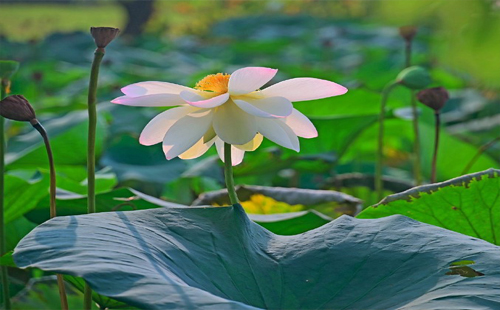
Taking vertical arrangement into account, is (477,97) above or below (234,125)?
above

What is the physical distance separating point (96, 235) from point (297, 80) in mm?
236

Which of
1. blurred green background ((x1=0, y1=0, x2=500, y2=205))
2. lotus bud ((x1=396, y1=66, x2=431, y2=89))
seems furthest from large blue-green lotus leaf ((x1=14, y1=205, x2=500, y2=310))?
blurred green background ((x1=0, y1=0, x2=500, y2=205))

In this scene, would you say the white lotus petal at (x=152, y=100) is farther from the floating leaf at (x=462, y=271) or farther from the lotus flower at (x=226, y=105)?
the floating leaf at (x=462, y=271)

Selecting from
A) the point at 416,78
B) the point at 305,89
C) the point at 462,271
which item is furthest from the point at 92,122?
the point at 416,78

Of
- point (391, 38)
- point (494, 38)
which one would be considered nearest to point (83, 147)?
point (494, 38)

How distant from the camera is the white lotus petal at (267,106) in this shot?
0.60 m

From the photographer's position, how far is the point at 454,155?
1507 mm

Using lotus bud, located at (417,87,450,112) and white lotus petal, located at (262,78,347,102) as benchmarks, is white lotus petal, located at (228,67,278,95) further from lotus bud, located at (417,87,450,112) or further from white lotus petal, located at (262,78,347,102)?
lotus bud, located at (417,87,450,112)

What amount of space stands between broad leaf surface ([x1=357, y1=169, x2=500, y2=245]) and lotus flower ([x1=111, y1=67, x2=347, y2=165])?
163 millimetres

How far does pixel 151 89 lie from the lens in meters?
0.66

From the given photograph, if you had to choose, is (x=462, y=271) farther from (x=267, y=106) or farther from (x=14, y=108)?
(x=14, y=108)

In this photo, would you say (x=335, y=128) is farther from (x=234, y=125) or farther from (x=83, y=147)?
(x=234, y=125)

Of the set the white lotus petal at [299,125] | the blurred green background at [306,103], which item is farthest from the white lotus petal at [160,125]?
the blurred green background at [306,103]

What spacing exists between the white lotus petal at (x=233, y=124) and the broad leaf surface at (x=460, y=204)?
0.66 ft
